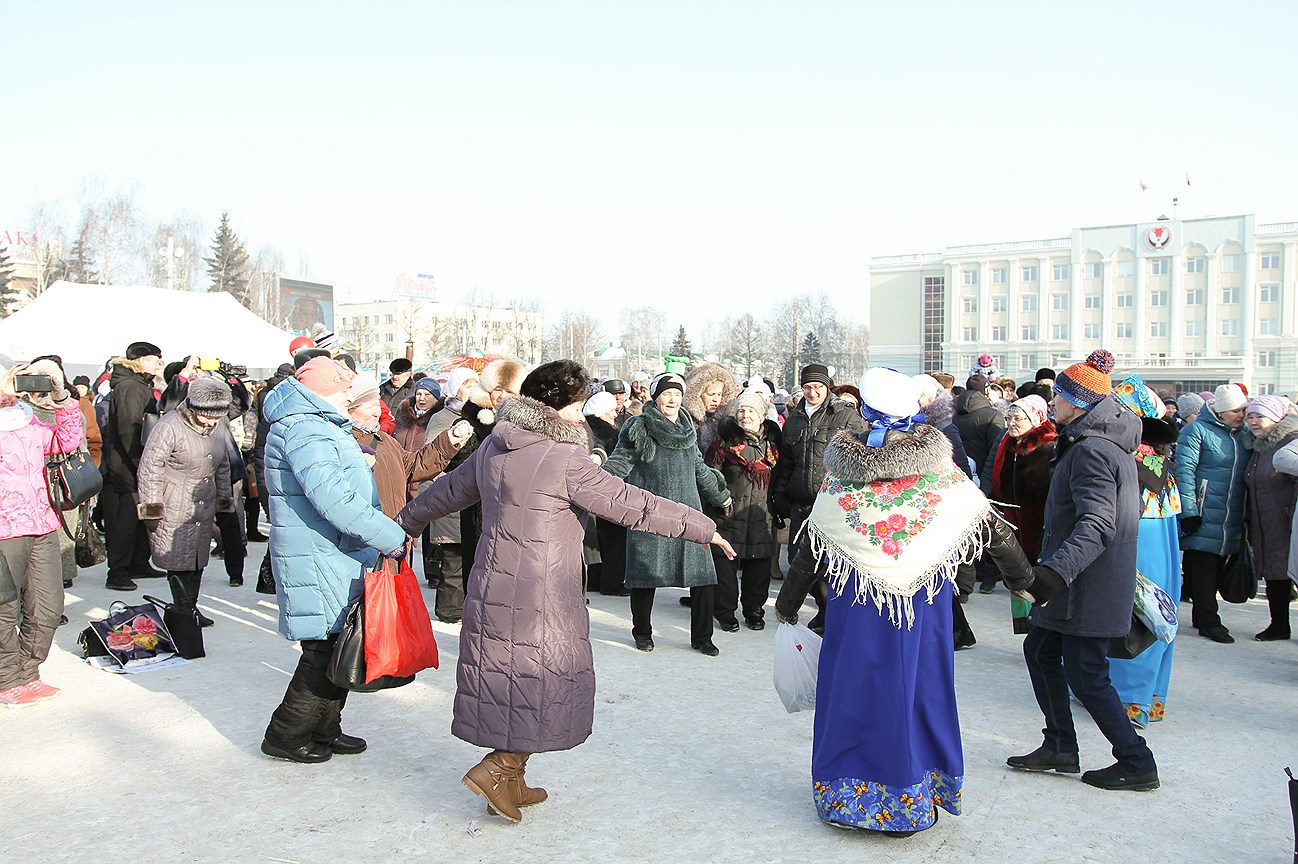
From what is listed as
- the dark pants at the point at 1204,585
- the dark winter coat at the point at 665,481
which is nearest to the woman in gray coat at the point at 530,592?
the dark winter coat at the point at 665,481

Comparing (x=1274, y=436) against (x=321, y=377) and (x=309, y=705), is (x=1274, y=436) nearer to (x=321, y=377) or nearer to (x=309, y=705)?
(x=321, y=377)

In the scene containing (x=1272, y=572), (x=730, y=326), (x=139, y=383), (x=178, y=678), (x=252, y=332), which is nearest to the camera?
(x=178, y=678)

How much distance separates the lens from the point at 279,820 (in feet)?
13.1

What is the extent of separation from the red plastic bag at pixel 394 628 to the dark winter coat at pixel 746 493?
3.24 meters

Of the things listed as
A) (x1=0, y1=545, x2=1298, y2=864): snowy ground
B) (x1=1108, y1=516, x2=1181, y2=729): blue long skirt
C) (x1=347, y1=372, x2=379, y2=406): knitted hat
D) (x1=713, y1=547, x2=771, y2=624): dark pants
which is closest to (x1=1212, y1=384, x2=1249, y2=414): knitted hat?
(x1=0, y1=545, x2=1298, y2=864): snowy ground

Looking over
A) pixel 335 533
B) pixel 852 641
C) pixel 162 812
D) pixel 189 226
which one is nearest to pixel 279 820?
pixel 162 812

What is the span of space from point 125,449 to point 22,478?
11.8 feet

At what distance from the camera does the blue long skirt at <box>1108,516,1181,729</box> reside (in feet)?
17.0

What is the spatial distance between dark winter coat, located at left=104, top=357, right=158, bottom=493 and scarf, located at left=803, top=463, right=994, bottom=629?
7.08m

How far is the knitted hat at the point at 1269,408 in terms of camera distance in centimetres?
702

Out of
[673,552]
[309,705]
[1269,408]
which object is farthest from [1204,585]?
[309,705]

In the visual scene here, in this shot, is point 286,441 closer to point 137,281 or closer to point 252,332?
point 252,332

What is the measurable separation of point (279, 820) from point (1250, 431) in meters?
6.99

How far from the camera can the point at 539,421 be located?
3.97m
